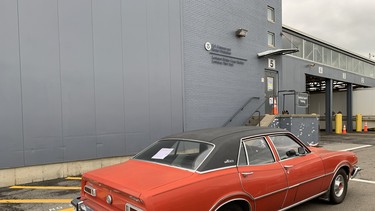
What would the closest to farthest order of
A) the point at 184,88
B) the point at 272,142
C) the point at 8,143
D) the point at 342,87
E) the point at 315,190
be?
1. the point at 272,142
2. the point at 315,190
3. the point at 8,143
4. the point at 184,88
5. the point at 342,87

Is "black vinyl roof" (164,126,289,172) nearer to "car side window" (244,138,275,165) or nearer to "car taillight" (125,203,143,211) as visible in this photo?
"car side window" (244,138,275,165)

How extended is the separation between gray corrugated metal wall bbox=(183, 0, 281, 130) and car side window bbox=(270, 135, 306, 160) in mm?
5945

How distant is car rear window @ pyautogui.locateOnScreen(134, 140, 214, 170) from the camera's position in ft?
11.5

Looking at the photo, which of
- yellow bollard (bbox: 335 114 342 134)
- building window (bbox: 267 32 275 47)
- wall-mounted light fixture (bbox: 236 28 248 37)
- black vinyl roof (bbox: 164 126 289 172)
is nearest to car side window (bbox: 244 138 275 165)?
black vinyl roof (bbox: 164 126 289 172)

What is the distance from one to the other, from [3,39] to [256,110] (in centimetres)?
982

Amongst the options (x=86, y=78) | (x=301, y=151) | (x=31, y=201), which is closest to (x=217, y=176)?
(x=301, y=151)

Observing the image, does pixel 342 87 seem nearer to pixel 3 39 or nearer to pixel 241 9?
pixel 241 9

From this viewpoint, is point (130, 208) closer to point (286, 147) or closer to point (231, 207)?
point (231, 207)

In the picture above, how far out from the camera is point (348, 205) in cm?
482

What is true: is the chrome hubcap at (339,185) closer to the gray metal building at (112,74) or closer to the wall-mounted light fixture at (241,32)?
the gray metal building at (112,74)

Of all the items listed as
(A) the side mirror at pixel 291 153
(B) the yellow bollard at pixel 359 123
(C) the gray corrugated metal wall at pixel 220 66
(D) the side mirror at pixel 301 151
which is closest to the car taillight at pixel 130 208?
(A) the side mirror at pixel 291 153

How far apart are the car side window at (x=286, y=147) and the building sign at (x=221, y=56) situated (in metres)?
7.07

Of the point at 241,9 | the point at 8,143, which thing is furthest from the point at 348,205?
the point at 241,9

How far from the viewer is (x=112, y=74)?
843cm
